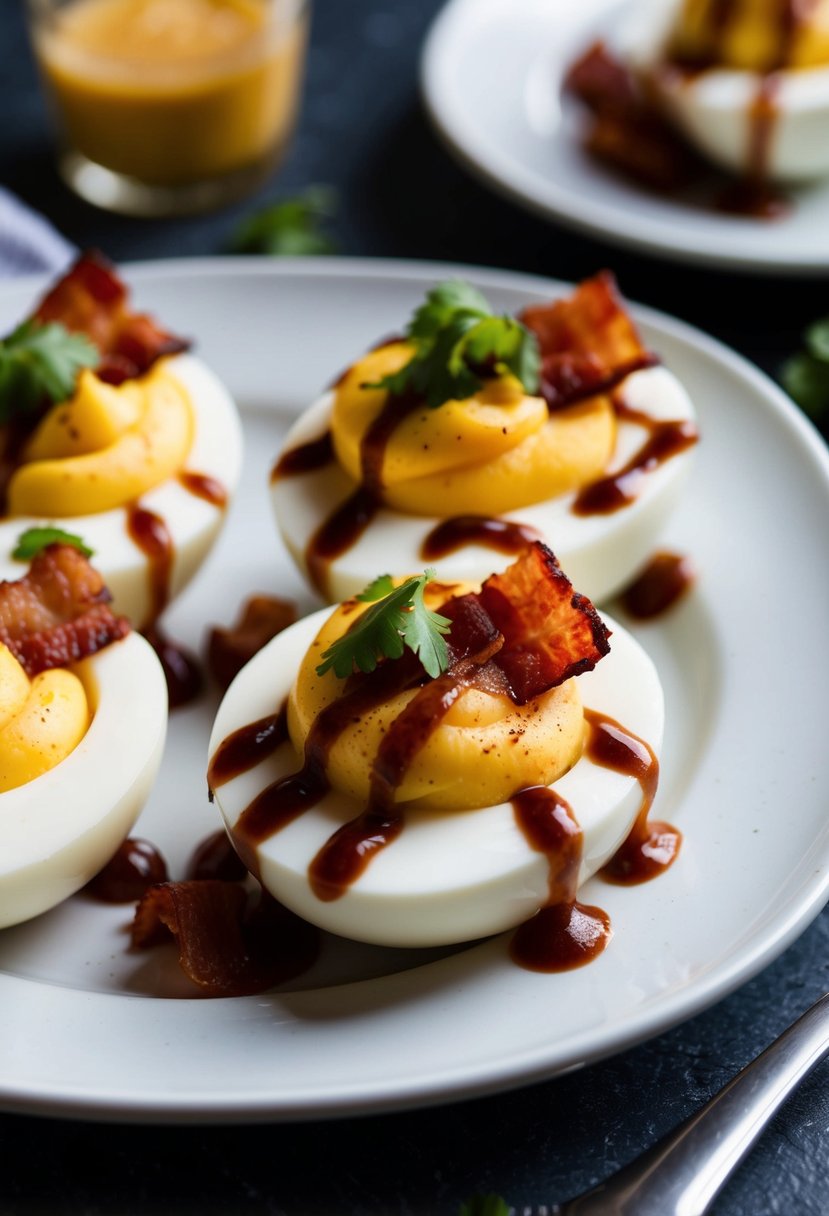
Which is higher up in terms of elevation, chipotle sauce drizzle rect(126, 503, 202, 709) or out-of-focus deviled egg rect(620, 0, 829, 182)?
out-of-focus deviled egg rect(620, 0, 829, 182)

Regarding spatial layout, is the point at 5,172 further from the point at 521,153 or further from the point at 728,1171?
the point at 728,1171

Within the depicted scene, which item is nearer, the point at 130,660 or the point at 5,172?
the point at 130,660

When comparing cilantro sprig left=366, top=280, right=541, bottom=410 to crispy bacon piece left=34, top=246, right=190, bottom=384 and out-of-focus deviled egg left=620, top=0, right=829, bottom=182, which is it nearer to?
crispy bacon piece left=34, top=246, right=190, bottom=384

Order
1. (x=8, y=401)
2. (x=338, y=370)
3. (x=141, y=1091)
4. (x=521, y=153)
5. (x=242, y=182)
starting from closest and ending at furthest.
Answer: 1. (x=141, y=1091)
2. (x=8, y=401)
3. (x=338, y=370)
4. (x=521, y=153)
5. (x=242, y=182)

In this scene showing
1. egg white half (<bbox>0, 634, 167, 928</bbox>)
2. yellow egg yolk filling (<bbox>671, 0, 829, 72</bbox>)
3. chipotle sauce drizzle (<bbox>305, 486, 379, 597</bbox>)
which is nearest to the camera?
egg white half (<bbox>0, 634, 167, 928</bbox>)

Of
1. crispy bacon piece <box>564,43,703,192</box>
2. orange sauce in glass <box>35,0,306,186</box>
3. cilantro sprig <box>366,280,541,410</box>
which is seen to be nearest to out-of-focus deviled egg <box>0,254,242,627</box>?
cilantro sprig <box>366,280,541,410</box>

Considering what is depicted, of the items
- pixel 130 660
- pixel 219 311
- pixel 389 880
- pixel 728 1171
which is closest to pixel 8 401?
pixel 130 660

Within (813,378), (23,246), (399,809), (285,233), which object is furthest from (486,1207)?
(285,233)
